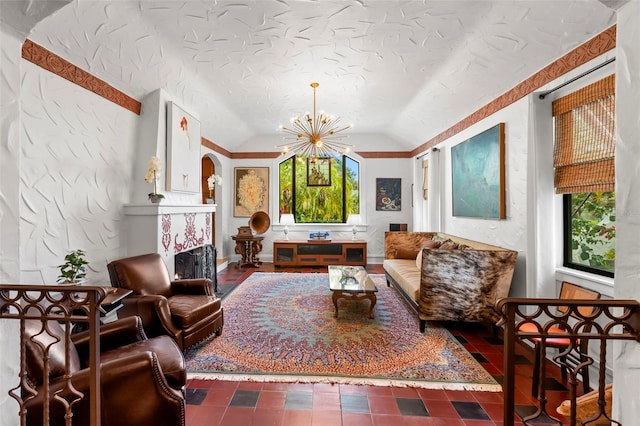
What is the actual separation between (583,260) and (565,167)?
0.79 meters

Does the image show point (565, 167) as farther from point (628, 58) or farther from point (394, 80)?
point (394, 80)

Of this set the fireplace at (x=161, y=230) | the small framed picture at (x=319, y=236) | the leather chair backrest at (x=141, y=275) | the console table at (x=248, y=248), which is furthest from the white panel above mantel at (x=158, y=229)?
the small framed picture at (x=319, y=236)

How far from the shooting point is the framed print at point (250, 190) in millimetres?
6781

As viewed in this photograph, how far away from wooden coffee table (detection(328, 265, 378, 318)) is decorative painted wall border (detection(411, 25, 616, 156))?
2.49 m

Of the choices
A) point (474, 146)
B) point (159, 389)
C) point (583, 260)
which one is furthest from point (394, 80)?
point (159, 389)

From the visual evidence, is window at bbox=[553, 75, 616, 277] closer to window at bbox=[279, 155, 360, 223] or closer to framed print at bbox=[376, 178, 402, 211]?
framed print at bbox=[376, 178, 402, 211]

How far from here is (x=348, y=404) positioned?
1958mm

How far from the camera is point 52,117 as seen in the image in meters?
2.39

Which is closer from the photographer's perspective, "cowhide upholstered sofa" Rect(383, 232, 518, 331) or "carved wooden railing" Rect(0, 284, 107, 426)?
"carved wooden railing" Rect(0, 284, 107, 426)

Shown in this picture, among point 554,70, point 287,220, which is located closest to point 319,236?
point 287,220

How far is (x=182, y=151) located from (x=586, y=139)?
4.26m

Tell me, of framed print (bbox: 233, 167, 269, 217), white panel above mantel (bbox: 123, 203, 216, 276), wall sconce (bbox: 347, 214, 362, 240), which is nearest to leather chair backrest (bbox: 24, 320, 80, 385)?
white panel above mantel (bbox: 123, 203, 216, 276)

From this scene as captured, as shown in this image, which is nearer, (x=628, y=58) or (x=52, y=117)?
(x=628, y=58)

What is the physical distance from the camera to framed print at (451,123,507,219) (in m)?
3.22
